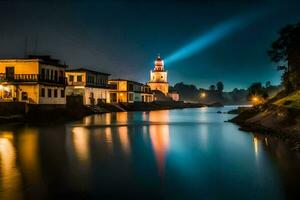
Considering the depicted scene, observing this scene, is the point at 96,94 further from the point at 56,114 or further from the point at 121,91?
the point at 56,114

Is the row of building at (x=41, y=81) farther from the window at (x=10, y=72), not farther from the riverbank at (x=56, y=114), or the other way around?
the riverbank at (x=56, y=114)

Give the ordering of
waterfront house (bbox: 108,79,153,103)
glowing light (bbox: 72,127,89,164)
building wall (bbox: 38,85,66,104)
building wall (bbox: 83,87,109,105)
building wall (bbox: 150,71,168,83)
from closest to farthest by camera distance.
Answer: glowing light (bbox: 72,127,89,164) → building wall (bbox: 38,85,66,104) → building wall (bbox: 83,87,109,105) → waterfront house (bbox: 108,79,153,103) → building wall (bbox: 150,71,168,83)

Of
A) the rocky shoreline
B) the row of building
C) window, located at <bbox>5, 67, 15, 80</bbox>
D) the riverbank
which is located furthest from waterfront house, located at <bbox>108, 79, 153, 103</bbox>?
the rocky shoreline

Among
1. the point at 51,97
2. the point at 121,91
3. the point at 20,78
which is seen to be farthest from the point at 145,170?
the point at 121,91

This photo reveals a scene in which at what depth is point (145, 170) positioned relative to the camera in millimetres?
22125

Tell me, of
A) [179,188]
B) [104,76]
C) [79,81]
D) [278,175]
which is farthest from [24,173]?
[104,76]

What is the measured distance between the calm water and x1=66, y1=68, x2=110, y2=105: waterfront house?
57.0 metres

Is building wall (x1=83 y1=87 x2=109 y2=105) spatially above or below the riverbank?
above

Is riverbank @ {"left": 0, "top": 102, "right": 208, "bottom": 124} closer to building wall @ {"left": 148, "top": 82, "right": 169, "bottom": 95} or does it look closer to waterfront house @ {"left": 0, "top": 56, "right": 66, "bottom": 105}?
waterfront house @ {"left": 0, "top": 56, "right": 66, "bottom": 105}

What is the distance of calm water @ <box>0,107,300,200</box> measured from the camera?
1705 centimetres

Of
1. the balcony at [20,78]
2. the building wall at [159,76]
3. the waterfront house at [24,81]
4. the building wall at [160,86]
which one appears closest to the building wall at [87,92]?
the waterfront house at [24,81]

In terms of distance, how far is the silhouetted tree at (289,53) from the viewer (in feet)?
198

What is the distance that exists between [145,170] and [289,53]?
4781 cm

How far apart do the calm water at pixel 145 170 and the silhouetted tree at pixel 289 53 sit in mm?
28097
